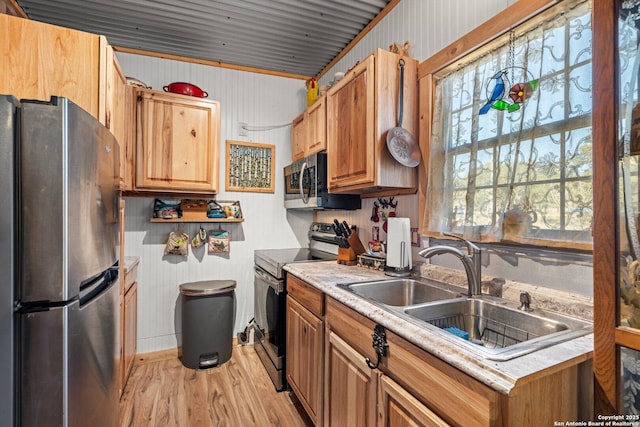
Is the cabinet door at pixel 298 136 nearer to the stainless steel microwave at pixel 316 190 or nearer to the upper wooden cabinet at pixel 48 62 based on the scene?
the stainless steel microwave at pixel 316 190

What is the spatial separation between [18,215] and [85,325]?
39 centimetres

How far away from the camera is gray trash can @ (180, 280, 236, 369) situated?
252 centimetres

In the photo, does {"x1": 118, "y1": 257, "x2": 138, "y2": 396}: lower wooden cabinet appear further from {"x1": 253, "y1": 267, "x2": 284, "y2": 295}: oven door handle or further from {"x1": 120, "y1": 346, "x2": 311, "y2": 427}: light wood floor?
{"x1": 253, "y1": 267, "x2": 284, "y2": 295}: oven door handle

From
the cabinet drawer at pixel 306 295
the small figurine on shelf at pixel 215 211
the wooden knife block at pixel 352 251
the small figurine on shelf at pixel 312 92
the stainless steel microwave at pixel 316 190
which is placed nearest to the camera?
the cabinet drawer at pixel 306 295

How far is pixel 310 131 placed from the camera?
106 inches

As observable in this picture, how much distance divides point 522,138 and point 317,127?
1574 mm

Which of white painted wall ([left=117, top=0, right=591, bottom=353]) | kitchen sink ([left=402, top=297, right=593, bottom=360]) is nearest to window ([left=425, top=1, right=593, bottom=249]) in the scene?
kitchen sink ([left=402, top=297, right=593, bottom=360])

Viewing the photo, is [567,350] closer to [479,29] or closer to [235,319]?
[479,29]

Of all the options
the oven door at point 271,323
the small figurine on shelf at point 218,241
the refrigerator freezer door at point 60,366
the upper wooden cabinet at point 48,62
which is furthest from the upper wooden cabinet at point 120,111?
the oven door at point 271,323

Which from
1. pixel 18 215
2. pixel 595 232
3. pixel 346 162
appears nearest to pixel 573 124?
pixel 595 232

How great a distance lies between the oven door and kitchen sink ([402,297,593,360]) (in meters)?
1.22

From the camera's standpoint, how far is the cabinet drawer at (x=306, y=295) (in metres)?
1.66

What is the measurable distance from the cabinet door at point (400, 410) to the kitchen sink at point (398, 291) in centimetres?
50

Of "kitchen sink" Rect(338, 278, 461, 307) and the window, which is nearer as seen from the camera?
the window
